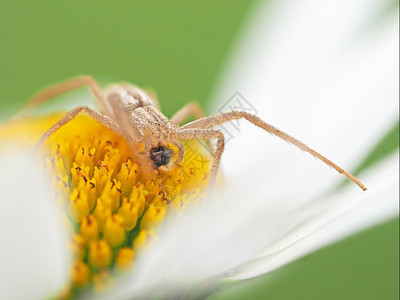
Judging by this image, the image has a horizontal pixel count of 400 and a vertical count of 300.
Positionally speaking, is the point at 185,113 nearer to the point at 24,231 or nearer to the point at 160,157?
the point at 160,157

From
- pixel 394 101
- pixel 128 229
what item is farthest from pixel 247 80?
pixel 128 229

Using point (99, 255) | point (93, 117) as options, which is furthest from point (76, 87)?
point (99, 255)

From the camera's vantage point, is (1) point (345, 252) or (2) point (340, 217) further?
(1) point (345, 252)

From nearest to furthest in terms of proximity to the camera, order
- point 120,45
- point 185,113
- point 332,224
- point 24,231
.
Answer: point 24,231 → point 332,224 → point 185,113 → point 120,45

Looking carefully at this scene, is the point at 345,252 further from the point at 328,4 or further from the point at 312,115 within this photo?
the point at 328,4

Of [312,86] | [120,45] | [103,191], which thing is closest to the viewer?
[103,191]

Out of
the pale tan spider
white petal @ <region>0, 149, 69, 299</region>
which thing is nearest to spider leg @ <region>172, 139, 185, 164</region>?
the pale tan spider
